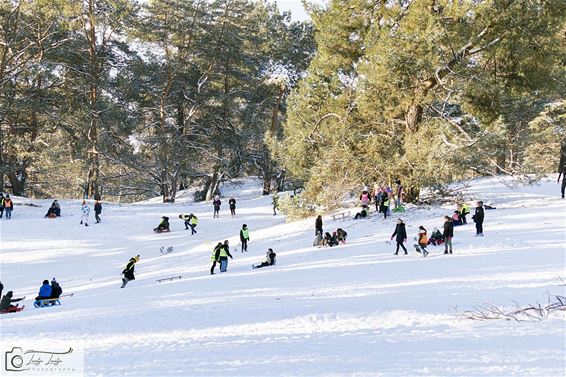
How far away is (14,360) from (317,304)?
508 cm

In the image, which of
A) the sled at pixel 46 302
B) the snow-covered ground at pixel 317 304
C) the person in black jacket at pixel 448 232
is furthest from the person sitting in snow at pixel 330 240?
the sled at pixel 46 302

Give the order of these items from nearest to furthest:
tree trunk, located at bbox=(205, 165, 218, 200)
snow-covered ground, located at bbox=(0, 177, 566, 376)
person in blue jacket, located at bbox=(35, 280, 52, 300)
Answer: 1. snow-covered ground, located at bbox=(0, 177, 566, 376)
2. person in blue jacket, located at bbox=(35, 280, 52, 300)
3. tree trunk, located at bbox=(205, 165, 218, 200)

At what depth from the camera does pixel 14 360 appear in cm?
638

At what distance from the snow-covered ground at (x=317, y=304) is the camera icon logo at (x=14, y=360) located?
0.21 m

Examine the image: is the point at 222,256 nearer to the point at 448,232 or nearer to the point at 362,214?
the point at 448,232

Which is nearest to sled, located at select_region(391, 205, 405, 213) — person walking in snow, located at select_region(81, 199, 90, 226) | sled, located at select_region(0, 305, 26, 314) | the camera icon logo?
sled, located at select_region(0, 305, 26, 314)

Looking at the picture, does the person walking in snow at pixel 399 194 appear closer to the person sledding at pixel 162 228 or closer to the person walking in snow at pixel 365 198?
the person walking in snow at pixel 365 198

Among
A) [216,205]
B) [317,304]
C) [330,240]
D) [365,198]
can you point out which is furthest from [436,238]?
[216,205]

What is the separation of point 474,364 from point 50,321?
7542 mm

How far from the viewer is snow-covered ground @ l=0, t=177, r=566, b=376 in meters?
5.91

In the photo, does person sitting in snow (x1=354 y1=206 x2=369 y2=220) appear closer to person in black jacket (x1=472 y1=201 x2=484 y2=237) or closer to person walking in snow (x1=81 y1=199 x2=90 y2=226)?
person in black jacket (x1=472 y1=201 x2=484 y2=237)

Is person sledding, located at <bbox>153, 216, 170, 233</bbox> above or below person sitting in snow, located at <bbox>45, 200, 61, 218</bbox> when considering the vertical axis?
below

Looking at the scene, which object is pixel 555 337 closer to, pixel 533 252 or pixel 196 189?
pixel 533 252

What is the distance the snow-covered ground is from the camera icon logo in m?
0.21
